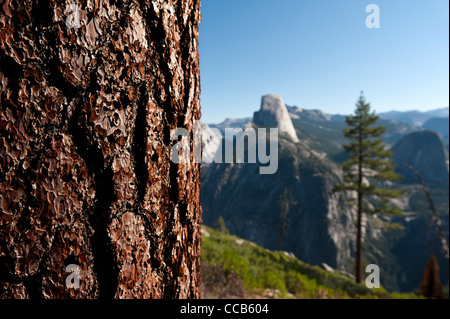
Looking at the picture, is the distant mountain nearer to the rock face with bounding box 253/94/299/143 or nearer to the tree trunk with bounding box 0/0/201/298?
the rock face with bounding box 253/94/299/143

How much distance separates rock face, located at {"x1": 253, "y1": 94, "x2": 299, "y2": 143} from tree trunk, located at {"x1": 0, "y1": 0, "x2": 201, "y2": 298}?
302 ft

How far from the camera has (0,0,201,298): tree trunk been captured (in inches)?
28.3

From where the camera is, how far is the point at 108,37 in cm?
79

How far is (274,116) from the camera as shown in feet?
319

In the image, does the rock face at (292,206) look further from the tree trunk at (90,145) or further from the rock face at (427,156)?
the tree trunk at (90,145)

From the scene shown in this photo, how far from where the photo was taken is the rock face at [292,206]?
67.4 metres

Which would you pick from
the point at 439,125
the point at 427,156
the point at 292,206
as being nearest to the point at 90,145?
the point at 292,206

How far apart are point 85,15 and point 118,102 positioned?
0.91 feet

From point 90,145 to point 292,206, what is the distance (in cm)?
8094

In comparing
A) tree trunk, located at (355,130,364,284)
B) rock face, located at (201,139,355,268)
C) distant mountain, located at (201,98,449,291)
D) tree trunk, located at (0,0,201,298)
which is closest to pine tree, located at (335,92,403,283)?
tree trunk, located at (355,130,364,284)

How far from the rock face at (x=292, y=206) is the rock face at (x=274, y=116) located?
31.9 feet

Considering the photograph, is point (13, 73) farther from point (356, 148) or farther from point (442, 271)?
point (442, 271)

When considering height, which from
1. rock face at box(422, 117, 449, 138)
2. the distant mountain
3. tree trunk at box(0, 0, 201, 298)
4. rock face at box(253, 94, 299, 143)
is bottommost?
the distant mountain
